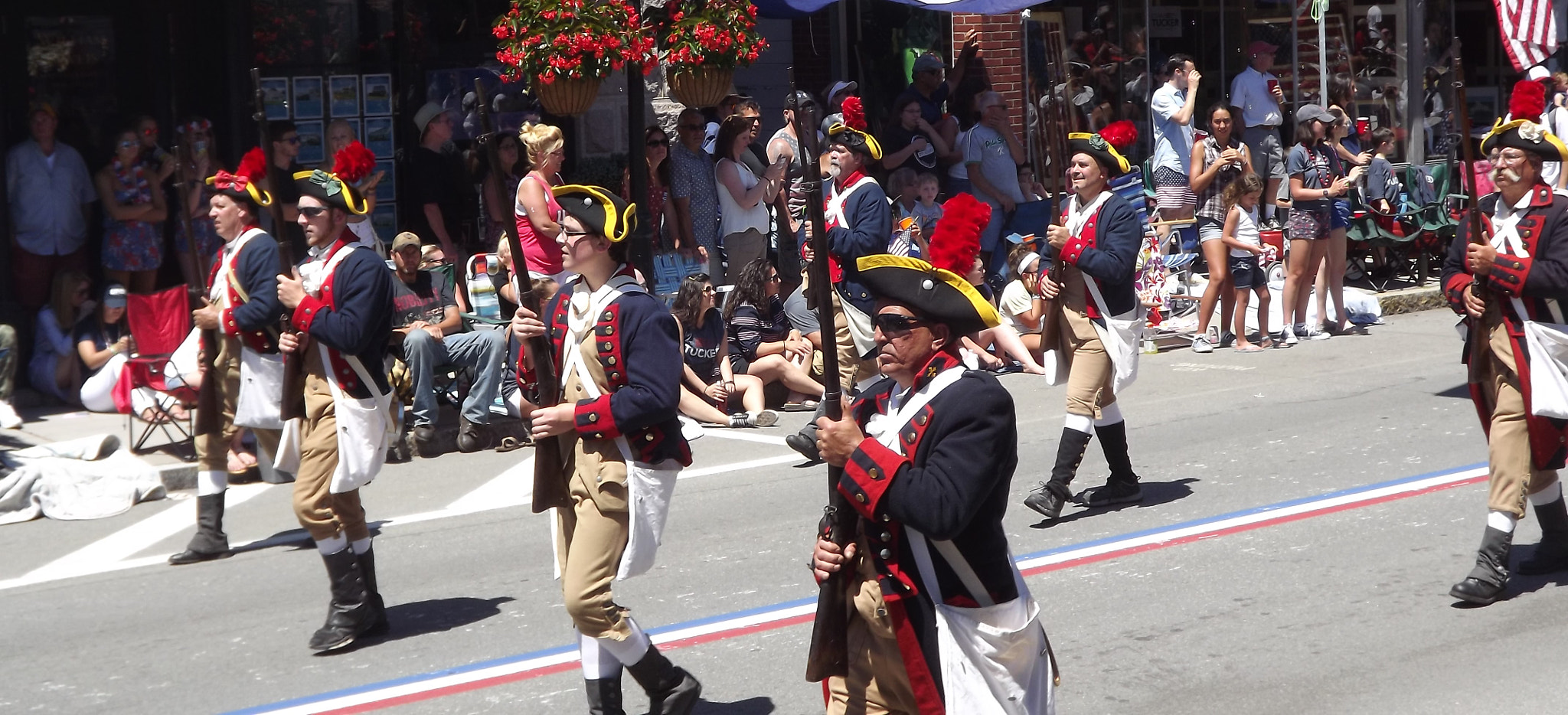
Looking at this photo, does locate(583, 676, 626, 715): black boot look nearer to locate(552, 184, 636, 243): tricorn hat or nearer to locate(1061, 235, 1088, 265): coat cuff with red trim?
locate(552, 184, 636, 243): tricorn hat

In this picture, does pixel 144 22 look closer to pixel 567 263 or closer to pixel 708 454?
pixel 708 454

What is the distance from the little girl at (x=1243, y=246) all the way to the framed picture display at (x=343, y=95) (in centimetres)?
744

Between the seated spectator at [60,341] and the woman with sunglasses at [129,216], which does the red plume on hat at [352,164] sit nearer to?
the seated spectator at [60,341]

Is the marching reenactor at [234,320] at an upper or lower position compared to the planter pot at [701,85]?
lower

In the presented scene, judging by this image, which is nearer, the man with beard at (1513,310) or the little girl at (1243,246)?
the man with beard at (1513,310)

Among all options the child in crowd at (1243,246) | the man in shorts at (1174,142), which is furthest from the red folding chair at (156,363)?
the man in shorts at (1174,142)

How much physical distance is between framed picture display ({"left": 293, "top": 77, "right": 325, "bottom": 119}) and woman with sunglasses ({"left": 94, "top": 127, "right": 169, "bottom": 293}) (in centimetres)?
145

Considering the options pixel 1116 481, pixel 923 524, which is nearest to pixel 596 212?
pixel 923 524

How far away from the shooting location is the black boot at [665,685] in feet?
18.8

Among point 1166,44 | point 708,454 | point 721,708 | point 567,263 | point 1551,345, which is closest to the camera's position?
point 567,263

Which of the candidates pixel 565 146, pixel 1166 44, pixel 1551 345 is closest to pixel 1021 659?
pixel 1551 345

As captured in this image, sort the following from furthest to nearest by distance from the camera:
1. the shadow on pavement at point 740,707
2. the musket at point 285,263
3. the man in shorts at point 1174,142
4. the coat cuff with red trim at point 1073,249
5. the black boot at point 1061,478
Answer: the man in shorts at point 1174,142 < the black boot at point 1061,478 < the coat cuff with red trim at point 1073,249 < the musket at point 285,263 < the shadow on pavement at point 740,707

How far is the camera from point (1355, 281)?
678 inches

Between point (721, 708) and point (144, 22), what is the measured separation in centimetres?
941
